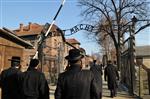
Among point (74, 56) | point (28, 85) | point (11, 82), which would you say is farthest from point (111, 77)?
point (74, 56)

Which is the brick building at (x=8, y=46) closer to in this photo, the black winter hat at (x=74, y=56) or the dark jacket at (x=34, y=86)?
the dark jacket at (x=34, y=86)

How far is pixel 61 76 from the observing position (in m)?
6.83

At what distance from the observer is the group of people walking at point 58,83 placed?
22.0 feet

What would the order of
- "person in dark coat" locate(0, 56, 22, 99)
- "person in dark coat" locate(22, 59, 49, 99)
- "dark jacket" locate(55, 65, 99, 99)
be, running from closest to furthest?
"dark jacket" locate(55, 65, 99, 99)
"person in dark coat" locate(22, 59, 49, 99)
"person in dark coat" locate(0, 56, 22, 99)

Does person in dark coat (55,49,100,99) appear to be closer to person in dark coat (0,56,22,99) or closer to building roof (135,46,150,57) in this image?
person in dark coat (0,56,22,99)

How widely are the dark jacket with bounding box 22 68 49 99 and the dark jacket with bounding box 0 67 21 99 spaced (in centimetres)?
63

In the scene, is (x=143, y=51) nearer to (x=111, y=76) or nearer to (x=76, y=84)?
(x=111, y=76)

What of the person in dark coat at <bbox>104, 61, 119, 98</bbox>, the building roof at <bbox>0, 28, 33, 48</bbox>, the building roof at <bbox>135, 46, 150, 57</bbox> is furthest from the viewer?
the building roof at <bbox>135, 46, 150, 57</bbox>

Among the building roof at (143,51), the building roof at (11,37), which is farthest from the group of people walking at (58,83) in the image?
the building roof at (143,51)

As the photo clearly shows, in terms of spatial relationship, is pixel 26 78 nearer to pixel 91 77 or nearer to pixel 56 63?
pixel 91 77

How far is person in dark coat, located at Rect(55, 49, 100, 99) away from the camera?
6699mm

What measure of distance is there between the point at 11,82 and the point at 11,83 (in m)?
0.02

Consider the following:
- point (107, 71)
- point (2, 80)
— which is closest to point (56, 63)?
point (107, 71)

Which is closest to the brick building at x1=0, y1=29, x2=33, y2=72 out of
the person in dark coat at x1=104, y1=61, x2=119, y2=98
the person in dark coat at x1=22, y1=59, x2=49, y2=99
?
the person in dark coat at x1=104, y1=61, x2=119, y2=98
